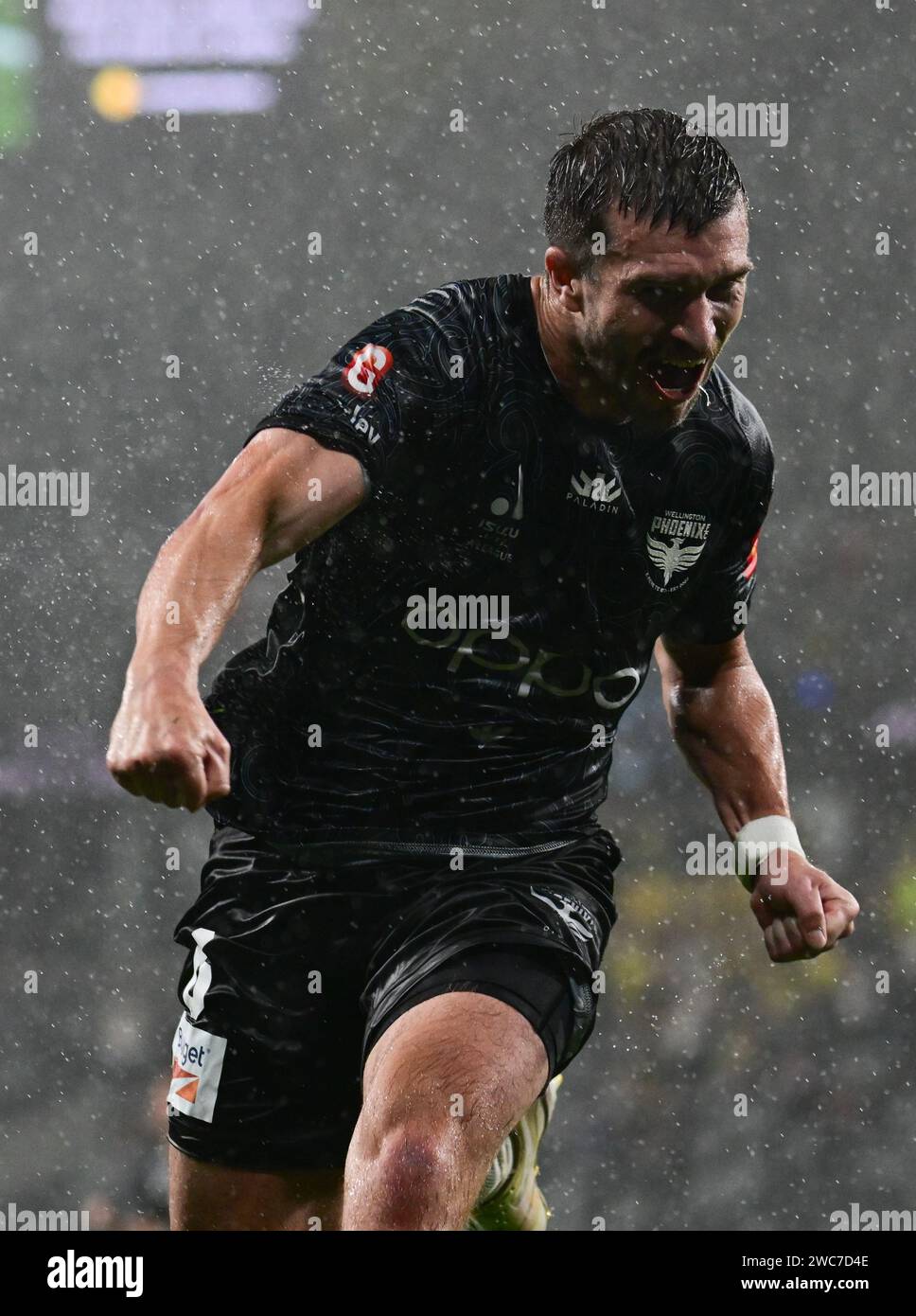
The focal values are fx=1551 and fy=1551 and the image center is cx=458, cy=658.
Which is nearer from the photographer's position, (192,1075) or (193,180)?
(192,1075)

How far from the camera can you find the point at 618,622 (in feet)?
6.33

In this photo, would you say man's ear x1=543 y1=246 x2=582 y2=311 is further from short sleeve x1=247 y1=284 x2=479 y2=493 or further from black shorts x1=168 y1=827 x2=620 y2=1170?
black shorts x1=168 y1=827 x2=620 y2=1170

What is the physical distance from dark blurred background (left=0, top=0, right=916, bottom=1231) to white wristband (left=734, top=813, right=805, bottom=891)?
3.53 metres

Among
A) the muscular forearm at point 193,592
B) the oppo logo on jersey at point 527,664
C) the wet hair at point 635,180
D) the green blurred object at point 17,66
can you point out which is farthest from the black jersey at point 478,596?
the green blurred object at point 17,66

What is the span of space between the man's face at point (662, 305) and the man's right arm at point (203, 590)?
336 millimetres

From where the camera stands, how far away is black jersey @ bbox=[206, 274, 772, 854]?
184cm

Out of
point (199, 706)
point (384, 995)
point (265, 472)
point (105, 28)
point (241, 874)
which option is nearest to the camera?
point (199, 706)

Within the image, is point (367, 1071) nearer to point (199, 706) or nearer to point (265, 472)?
point (199, 706)

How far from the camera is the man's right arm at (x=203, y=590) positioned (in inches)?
50.4

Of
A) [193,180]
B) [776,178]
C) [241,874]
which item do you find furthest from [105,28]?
[241,874]

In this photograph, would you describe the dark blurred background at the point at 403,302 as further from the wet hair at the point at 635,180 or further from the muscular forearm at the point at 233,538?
the muscular forearm at the point at 233,538

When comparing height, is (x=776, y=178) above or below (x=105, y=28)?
below

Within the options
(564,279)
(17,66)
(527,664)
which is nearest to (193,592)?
(527,664)

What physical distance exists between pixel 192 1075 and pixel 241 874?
276 millimetres
